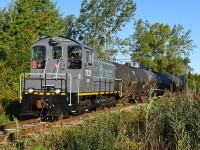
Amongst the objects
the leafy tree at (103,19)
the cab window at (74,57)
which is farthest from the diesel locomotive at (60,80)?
the leafy tree at (103,19)

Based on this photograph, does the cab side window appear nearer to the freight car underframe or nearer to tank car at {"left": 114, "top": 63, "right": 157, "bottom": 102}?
the freight car underframe

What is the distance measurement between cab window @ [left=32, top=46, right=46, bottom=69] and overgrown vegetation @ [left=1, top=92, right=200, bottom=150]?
8094 mm

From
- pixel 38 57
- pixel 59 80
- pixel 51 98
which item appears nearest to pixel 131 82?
pixel 38 57

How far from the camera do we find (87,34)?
55.9 m

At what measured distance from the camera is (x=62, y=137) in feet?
25.2

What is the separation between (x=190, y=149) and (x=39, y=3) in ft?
107

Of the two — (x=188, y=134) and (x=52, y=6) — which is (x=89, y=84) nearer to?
(x=188, y=134)


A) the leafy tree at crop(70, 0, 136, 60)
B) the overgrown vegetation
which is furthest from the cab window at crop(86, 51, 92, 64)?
the leafy tree at crop(70, 0, 136, 60)

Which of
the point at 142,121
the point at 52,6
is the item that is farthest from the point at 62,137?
the point at 52,6

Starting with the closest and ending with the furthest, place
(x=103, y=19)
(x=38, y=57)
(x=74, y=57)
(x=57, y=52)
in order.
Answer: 1. (x=74, y=57)
2. (x=57, y=52)
3. (x=38, y=57)
4. (x=103, y=19)

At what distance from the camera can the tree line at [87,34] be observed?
19547 millimetres

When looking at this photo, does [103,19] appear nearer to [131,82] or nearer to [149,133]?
[131,82]

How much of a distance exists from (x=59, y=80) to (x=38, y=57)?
1.80m

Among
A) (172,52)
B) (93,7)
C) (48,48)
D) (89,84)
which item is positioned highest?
(93,7)
